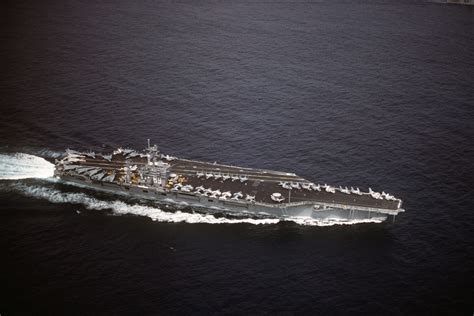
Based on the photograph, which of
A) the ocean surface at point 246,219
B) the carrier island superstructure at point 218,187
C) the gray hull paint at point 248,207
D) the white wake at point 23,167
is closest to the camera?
the ocean surface at point 246,219

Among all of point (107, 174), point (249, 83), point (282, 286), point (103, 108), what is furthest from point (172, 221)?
point (249, 83)

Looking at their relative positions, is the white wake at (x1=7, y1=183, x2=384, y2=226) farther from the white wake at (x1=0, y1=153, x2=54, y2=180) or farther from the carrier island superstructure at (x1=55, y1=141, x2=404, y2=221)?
the white wake at (x1=0, y1=153, x2=54, y2=180)

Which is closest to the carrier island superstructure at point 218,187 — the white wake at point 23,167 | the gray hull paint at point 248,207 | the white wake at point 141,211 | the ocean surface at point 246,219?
the gray hull paint at point 248,207

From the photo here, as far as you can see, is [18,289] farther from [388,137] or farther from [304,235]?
[388,137]

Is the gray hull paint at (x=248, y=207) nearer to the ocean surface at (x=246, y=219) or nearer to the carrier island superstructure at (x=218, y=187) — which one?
the carrier island superstructure at (x=218, y=187)

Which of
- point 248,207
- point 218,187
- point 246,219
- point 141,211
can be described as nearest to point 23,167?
point 141,211

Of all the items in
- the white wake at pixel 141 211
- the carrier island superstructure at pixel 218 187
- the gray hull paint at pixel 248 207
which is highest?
the carrier island superstructure at pixel 218 187

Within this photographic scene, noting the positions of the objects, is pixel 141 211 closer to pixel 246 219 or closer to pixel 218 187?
pixel 218 187
